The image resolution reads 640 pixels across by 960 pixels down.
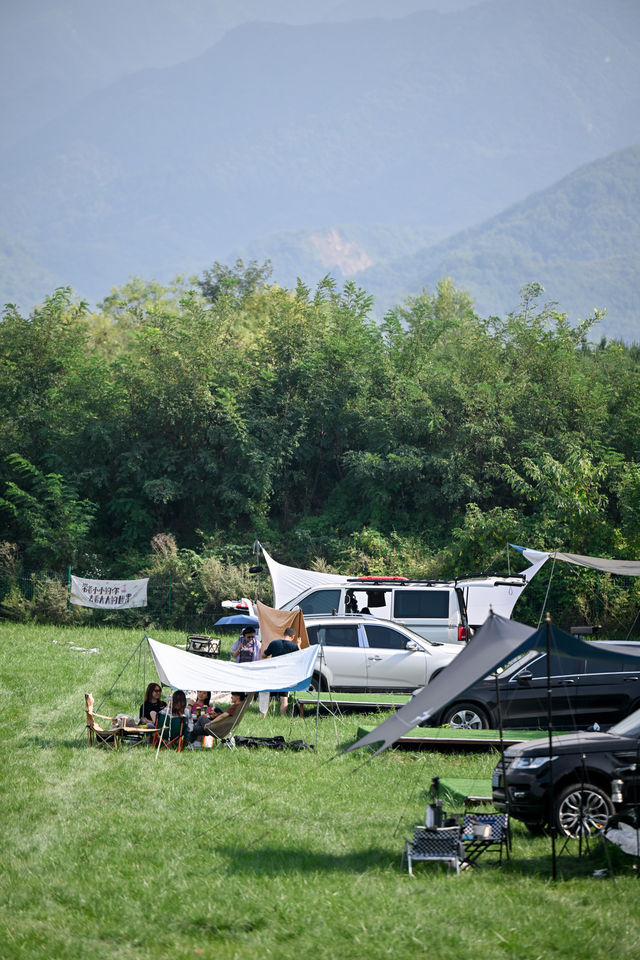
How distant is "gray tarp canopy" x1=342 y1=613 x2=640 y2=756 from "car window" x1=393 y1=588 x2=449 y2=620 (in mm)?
8314

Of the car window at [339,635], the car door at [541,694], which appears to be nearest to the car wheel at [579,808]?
the car door at [541,694]

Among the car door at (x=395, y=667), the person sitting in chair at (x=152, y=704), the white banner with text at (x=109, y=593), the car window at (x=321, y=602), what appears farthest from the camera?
the white banner with text at (x=109, y=593)

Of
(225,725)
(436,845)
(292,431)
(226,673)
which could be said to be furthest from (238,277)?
(436,845)

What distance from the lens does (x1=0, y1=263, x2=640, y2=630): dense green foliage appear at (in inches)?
1066

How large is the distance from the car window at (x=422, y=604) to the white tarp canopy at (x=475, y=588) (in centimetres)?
55

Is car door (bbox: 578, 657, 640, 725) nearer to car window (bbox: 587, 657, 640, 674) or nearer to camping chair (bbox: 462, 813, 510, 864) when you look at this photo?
car window (bbox: 587, 657, 640, 674)

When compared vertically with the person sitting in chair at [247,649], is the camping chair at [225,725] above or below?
below

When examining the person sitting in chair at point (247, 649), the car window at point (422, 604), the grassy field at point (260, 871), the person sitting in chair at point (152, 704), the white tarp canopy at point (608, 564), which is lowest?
the grassy field at point (260, 871)

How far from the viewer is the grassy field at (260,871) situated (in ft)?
20.7

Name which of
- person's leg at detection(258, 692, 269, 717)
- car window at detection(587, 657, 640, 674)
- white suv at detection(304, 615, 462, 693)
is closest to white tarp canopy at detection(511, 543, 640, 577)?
white suv at detection(304, 615, 462, 693)

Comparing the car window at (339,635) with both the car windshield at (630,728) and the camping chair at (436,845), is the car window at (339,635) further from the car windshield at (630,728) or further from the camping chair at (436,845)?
the camping chair at (436,845)

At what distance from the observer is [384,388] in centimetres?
2950

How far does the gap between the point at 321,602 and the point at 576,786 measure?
9877mm

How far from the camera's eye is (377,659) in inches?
607
